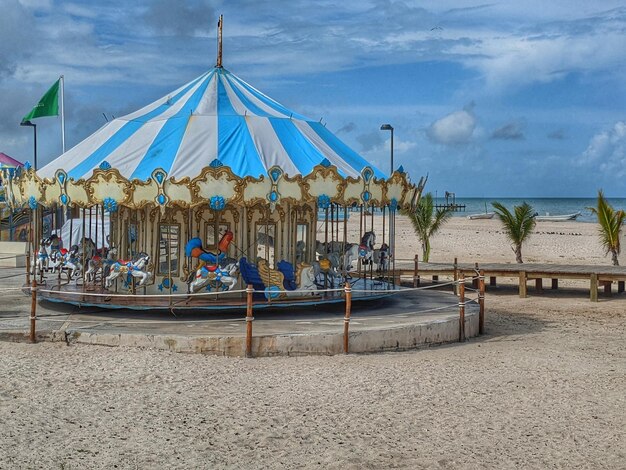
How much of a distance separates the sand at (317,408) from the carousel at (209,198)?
2570 millimetres

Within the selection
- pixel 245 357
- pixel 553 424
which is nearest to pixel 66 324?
pixel 245 357

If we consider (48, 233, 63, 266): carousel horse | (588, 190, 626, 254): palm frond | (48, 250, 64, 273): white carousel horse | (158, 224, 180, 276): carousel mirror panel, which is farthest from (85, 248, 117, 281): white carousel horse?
(588, 190, 626, 254): palm frond

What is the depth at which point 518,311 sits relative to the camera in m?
18.5

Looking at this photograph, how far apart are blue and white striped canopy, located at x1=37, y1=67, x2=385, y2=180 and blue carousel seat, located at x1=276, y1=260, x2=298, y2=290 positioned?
5.55 feet

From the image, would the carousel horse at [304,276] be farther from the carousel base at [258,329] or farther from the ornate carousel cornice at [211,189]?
the ornate carousel cornice at [211,189]

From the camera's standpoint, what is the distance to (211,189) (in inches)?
548

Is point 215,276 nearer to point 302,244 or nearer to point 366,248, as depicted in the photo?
point 302,244

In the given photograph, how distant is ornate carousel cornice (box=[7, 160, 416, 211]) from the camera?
1392 centimetres

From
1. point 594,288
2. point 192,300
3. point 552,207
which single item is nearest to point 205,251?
point 192,300

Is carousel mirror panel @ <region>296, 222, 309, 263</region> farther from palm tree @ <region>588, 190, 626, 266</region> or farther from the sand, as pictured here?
palm tree @ <region>588, 190, 626, 266</region>

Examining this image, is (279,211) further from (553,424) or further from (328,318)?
(553,424)

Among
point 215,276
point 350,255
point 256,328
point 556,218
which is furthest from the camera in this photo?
point 556,218

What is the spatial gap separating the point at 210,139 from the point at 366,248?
4.01 m

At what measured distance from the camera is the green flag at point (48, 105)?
22.7 meters
